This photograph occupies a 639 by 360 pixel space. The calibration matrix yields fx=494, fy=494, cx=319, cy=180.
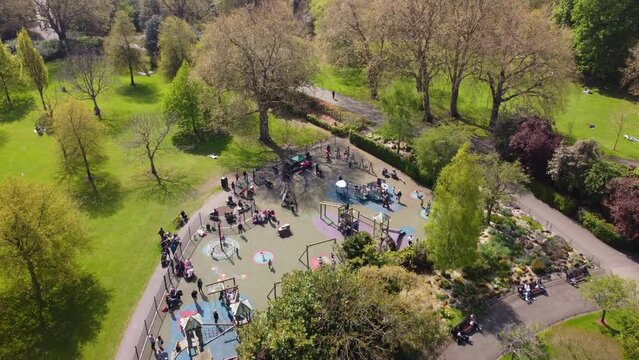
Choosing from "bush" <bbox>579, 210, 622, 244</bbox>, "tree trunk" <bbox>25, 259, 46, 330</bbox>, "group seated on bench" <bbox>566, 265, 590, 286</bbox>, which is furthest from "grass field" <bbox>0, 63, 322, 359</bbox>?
"group seated on bench" <bbox>566, 265, 590, 286</bbox>

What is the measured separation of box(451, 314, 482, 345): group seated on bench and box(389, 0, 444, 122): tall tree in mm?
36210

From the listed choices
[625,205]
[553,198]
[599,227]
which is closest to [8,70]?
[553,198]

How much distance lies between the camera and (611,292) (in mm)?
35312

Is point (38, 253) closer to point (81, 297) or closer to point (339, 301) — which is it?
point (81, 297)

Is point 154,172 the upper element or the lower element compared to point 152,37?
lower

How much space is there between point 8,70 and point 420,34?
59.0 metres

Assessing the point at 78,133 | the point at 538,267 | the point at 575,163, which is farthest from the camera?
the point at 78,133

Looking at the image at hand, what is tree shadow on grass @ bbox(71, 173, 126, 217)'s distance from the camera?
168ft

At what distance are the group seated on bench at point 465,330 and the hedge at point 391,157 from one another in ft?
62.6

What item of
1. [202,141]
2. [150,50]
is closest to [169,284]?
[202,141]

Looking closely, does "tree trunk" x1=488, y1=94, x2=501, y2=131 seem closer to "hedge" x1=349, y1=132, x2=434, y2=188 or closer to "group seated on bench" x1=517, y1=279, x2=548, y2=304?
"hedge" x1=349, y1=132, x2=434, y2=188

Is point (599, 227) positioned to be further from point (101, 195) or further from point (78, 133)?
point (78, 133)

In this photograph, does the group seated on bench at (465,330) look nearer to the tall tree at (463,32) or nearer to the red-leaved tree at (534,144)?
the red-leaved tree at (534,144)

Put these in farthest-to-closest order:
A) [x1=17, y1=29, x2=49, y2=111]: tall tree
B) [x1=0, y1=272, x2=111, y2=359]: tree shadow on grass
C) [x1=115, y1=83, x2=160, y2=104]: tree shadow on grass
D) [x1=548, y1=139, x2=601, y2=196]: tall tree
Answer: [x1=115, y1=83, x2=160, y2=104]: tree shadow on grass
[x1=17, y1=29, x2=49, y2=111]: tall tree
[x1=548, y1=139, x2=601, y2=196]: tall tree
[x1=0, y1=272, x2=111, y2=359]: tree shadow on grass
